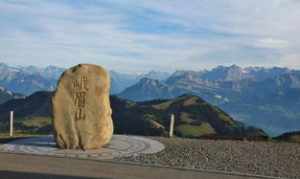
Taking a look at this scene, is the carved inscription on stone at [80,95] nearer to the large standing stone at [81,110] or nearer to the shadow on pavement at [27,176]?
the large standing stone at [81,110]

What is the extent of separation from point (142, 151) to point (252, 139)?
904 centimetres

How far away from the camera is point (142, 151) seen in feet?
63.1

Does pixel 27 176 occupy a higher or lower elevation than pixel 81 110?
lower

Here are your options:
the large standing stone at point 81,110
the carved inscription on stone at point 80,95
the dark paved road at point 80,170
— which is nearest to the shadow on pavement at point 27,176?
the dark paved road at point 80,170

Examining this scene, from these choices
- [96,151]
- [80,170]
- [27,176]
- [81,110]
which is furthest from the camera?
[81,110]

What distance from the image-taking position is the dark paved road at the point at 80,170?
539 inches

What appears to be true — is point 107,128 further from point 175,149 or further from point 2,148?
point 2,148

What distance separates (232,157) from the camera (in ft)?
60.1

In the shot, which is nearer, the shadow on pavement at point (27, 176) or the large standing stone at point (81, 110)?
the shadow on pavement at point (27, 176)

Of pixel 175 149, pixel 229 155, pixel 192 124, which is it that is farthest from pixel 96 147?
pixel 192 124

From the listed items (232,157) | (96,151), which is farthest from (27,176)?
(232,157)

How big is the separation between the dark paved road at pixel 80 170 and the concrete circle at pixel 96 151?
1.64 m

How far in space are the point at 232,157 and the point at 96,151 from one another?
5.94 m

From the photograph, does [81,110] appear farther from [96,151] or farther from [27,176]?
[27,176]
